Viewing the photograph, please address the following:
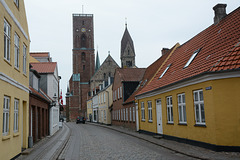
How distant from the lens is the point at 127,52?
71.6 m

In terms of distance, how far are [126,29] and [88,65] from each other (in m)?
14.6

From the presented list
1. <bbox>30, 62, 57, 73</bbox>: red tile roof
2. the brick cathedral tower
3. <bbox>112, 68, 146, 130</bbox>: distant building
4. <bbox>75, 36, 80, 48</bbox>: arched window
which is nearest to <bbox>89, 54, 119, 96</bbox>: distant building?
the brick cathedral tower

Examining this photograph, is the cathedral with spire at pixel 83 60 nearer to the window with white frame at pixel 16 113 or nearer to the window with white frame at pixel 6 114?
the window with white frame at pixel 16 113

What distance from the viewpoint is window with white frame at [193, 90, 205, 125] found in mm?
11711

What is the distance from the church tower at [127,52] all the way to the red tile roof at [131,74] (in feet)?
131

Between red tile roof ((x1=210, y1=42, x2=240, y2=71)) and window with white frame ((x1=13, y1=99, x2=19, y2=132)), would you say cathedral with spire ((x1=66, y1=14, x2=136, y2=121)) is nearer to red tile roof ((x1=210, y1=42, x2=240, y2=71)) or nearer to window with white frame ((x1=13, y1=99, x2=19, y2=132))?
window with white frame ((x1=13, y1=99, x2=19, y2=132))

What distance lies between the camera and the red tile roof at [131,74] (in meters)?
29.4

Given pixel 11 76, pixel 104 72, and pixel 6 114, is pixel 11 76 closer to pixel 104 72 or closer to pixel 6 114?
pixel 6 114

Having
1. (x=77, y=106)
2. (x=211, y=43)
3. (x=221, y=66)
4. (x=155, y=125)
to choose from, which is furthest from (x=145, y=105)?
(x=77, y=106)

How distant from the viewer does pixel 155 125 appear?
18.1 metres

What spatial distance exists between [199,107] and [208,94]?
1161 millimetres

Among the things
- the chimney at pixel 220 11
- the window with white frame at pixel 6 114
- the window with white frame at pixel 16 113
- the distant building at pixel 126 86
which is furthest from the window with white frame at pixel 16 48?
the distant building at pixel 126 86

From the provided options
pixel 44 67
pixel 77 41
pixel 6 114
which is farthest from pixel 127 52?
pixel 6 114

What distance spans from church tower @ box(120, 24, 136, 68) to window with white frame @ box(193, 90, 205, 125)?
194 ft
